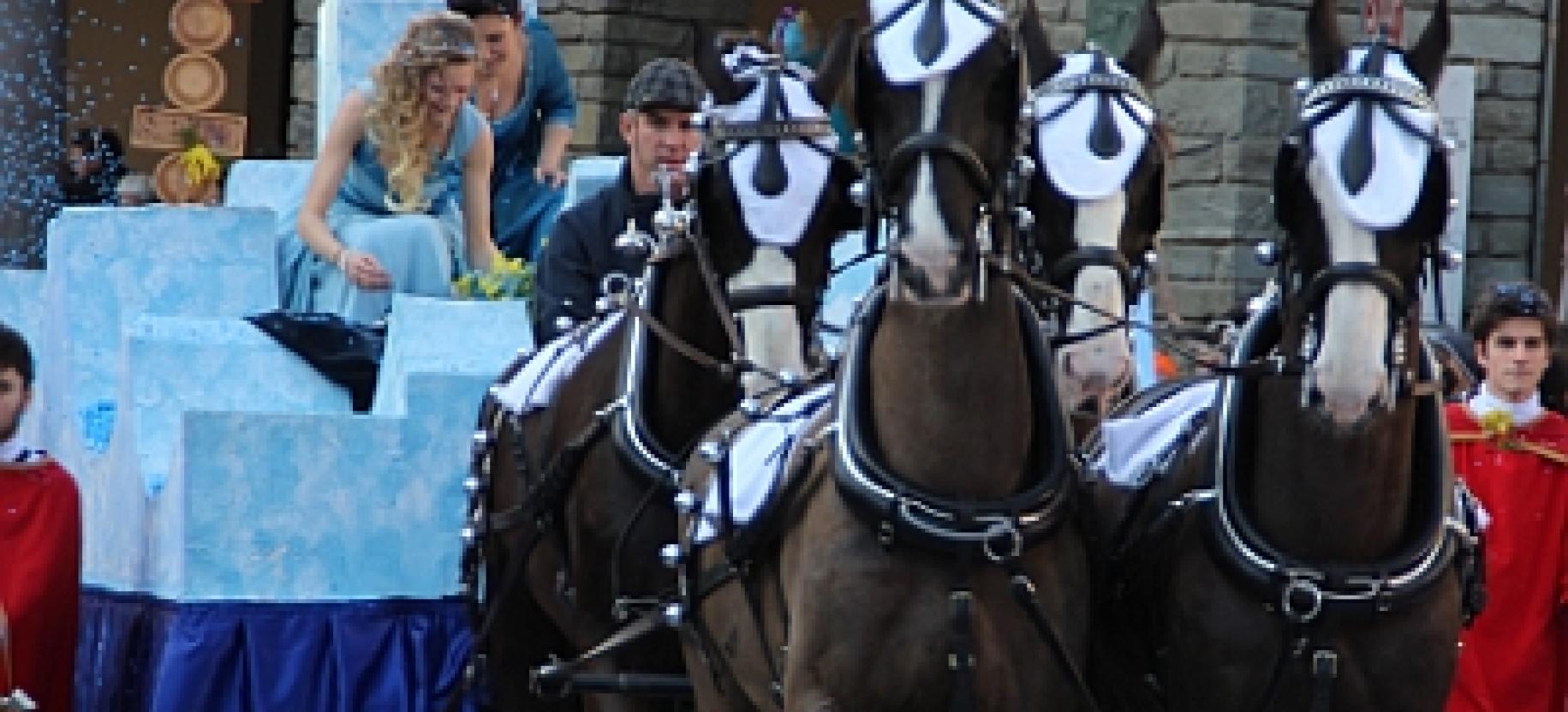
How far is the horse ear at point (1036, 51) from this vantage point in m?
7.15

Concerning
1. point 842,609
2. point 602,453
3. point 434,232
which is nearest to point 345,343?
point 434,232

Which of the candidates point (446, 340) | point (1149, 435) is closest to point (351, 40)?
point (446, 340)

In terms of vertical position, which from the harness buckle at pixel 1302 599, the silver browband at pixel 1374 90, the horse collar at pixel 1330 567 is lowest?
the harness buckle at pixel 1302 599

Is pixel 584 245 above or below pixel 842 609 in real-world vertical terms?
above

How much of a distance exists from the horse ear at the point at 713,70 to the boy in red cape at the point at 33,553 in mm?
2649

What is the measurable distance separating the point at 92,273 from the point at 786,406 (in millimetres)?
4438

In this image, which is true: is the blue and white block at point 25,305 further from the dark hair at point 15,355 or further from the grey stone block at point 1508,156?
the grey stone block at point 1508,156

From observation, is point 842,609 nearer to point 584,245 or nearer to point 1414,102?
point 1414,102

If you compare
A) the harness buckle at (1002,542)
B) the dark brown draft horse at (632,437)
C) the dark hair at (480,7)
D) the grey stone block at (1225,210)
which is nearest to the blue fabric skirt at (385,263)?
the dark hair at (480,7)

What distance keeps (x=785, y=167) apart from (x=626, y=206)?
1.95m

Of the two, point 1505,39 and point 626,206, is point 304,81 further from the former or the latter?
point 626,206

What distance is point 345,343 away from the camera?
9875 mm

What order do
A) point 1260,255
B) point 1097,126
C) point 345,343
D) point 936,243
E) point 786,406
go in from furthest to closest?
point 345,343 < point 1097,126 < point 786,406 < point 1260,255 < point 936,243

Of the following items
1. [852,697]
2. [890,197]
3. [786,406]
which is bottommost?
[852,697]
